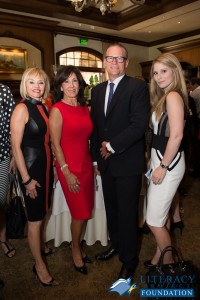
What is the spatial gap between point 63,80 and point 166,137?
837mm

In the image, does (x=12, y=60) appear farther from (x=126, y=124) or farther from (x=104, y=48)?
(x=126, y=124)

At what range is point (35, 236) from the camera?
1.87 metres

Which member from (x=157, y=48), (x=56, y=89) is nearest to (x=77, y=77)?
(x=56, y=89)

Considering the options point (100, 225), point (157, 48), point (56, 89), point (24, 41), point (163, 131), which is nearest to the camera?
point (163, 131)

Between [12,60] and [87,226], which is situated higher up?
[12,60]

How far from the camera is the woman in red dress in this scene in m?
→ 1.81

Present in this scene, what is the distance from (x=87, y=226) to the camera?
2473 millimetres

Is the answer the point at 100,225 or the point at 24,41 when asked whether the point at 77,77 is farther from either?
the point at 24,41

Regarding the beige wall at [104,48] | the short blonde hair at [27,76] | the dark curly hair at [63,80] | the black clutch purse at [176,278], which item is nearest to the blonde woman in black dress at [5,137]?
the short blonde hair at [27,76]

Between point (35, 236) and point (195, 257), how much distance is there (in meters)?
1.42

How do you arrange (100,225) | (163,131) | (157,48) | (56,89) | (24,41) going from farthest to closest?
(157,48) < (24,41) < (100,225) < (56,89) < (163,131)

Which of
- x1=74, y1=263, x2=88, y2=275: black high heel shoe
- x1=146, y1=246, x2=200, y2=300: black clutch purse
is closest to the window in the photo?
x1=74, y1=263, x2=88, y2=275: black high heel shoe

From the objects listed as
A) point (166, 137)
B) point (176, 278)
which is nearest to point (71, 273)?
point (176, 278)

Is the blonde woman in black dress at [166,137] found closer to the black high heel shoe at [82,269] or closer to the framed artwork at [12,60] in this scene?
the black high heel shoe at [82,269]
